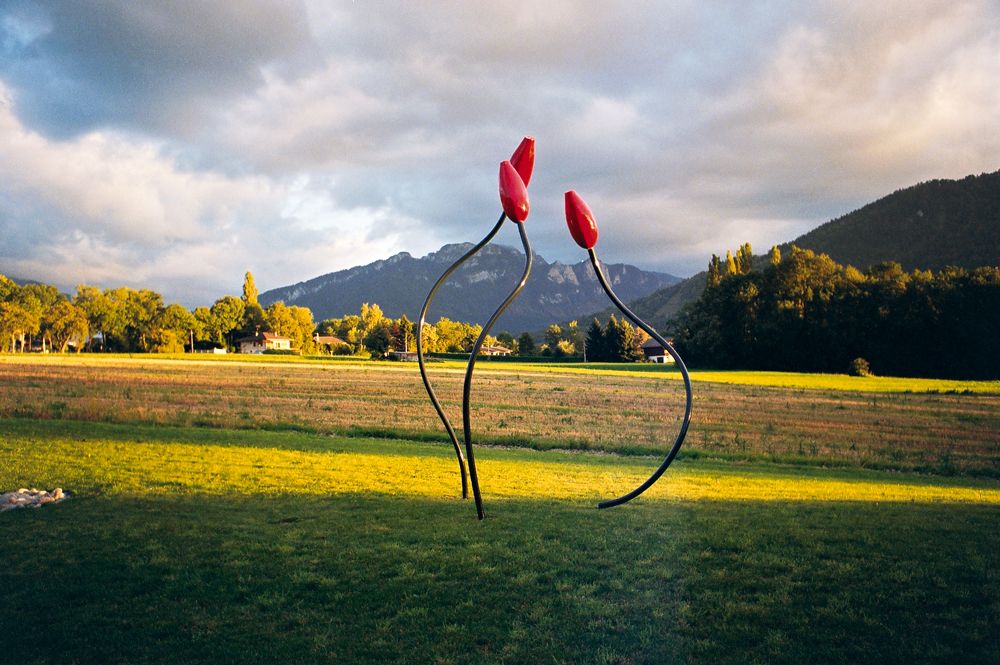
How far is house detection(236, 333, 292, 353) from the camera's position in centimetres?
12088

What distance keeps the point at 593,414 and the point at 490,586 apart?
2080 cm

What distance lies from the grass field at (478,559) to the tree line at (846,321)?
54637 mm

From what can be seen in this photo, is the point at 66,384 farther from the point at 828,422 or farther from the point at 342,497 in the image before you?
the point at 828,422

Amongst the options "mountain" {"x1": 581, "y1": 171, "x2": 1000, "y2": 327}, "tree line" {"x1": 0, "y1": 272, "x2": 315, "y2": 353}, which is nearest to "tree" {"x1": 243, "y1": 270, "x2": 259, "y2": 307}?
"tree line" {"x1": 0, "y1": 272, "x2": 315, "y2": 353}

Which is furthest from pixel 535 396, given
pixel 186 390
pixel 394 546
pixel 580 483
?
pixel 394 546

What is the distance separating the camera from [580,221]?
697cm

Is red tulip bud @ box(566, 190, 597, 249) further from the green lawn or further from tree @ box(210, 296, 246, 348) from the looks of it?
→ tree @ box(210, 296, 246, 348)

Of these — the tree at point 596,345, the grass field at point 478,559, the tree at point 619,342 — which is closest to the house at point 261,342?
the tree at point 596,345

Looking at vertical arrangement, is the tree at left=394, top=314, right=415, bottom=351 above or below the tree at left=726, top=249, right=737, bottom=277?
below

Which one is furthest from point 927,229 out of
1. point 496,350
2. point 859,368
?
point 496,350

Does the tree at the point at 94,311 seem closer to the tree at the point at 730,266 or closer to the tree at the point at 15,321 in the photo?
the tree at the point at 15,321

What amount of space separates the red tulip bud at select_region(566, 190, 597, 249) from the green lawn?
3.65 m

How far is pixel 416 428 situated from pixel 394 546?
13444 millimetres

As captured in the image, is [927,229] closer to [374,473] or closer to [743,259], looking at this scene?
[743,259]
